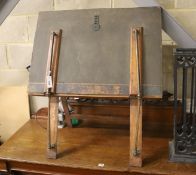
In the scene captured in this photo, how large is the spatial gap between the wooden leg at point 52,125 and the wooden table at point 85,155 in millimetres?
39

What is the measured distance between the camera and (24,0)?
5.15 ft

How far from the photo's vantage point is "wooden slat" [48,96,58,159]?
1160 millimetres

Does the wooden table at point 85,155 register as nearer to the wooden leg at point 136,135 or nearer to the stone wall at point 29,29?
the wooden leg at point 136,135

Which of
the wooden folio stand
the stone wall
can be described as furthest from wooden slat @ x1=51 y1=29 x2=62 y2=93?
the stone wall

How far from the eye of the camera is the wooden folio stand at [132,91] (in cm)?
107

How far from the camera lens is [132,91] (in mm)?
1062

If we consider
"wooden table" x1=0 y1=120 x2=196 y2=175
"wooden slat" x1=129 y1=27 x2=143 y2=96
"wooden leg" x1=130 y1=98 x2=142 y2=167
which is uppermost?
"wooden slat" x1=129 y1=27 x2=143 y2=96

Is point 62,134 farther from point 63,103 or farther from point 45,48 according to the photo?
point 45,48

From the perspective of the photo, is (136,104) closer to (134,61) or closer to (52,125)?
(134,61)

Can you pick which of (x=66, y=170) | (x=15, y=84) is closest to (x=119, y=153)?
(x=66, y=170)

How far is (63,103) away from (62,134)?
0.16 meters

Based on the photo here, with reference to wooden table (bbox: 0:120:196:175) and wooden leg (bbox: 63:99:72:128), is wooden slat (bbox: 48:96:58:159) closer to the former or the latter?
wooden table (bbox: 0:120:196:175)

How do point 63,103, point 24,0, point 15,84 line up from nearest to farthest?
point 63,103, point 24,0, point 15,84

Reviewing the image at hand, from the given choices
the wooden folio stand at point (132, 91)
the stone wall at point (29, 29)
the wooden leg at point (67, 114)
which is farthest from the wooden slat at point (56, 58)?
the stone wall at point (29, 29)
